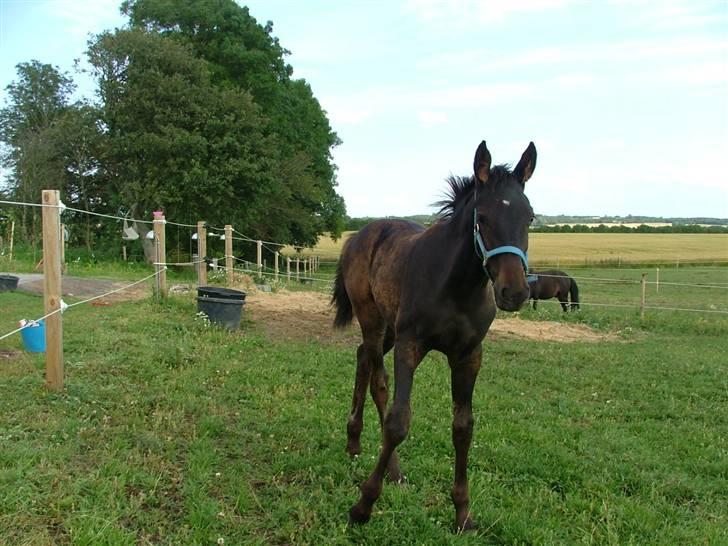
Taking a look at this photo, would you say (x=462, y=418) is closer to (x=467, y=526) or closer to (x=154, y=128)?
(x=467, y=526)

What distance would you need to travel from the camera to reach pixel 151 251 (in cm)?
2261

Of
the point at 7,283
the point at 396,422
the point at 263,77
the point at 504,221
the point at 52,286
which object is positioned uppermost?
the point at 263,77

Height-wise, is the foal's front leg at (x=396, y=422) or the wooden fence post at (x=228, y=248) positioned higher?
the wooden fence post at (x=228, y=248)

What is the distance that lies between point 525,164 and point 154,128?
68.5ft

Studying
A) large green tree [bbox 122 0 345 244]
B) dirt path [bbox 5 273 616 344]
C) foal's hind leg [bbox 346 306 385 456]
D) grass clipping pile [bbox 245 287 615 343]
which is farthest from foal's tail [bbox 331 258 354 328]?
large green tree [bbox 122 0 345 244]

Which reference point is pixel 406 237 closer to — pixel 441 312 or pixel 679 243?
pixel 441 312

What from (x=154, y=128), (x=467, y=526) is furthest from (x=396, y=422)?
(x=154, y=128)

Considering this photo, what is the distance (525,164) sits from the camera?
9.78 ft

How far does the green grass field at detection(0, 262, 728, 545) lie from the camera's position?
10.1 ft

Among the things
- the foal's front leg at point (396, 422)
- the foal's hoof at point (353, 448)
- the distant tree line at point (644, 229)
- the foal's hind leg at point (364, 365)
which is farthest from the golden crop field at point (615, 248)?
→ the foal's front leg at point (396, 422)

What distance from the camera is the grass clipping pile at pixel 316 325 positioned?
8.79m

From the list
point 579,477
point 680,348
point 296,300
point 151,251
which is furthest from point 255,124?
point 579,477

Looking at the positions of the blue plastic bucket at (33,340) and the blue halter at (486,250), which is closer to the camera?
the blue halter at (486,250)

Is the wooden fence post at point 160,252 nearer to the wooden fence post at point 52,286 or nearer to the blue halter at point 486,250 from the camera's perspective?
the wooden fence post at point 52,286
